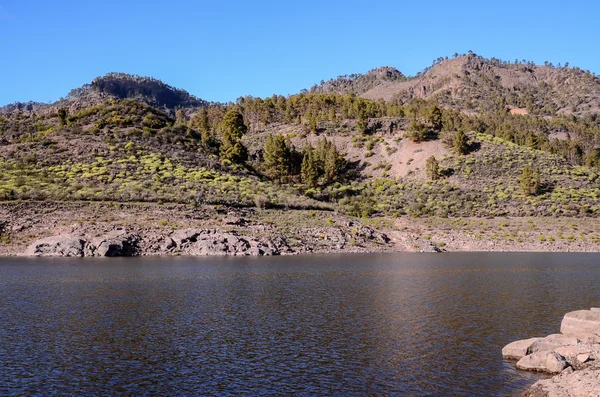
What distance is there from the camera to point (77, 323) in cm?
2620

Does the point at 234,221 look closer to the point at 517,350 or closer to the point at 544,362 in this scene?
the point at 517,350

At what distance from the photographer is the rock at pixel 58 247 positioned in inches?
2525

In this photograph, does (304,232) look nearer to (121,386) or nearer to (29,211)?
(29,211)

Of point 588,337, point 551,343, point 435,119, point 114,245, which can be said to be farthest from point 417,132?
point 551,343

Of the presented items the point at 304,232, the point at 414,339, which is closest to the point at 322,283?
the point at 414,339

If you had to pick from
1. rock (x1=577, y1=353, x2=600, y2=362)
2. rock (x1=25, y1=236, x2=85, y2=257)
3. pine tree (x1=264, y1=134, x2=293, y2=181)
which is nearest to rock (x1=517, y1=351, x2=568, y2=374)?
rock (x1=577, y1=353, x2=600, y2=362)

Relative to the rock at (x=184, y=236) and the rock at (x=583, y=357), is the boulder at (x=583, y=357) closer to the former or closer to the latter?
the rock at (x=583, y=357)

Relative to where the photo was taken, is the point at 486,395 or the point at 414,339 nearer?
the point at 486,395

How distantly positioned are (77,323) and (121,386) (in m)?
10.9

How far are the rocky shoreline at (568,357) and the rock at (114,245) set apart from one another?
5549 cm

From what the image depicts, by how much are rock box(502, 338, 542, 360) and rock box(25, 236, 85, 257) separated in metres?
58.1

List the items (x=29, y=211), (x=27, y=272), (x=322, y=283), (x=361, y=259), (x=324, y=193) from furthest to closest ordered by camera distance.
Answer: (x=324, y=193) < (x=29, y=211) < (x=361, y=259) < (x=27, y=272) < (x=322, y=283)

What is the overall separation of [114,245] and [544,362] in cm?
5786

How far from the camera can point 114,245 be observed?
212 feet
